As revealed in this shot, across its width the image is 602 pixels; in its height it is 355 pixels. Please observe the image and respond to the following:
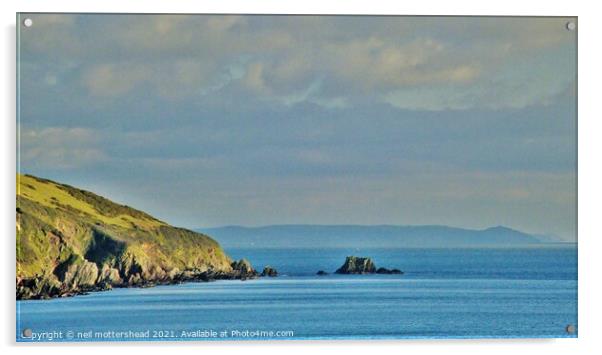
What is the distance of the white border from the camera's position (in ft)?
25.3

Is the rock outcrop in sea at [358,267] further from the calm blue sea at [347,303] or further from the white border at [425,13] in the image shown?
the white border at [425,13]

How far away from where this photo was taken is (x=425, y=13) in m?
7.88

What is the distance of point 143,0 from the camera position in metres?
7.80

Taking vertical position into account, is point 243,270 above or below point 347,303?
above

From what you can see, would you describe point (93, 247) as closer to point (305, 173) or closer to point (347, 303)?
point (305, 173)

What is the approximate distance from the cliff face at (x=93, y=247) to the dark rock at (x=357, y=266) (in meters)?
0.74

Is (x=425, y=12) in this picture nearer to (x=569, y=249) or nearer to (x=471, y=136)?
(x=471, y=136)

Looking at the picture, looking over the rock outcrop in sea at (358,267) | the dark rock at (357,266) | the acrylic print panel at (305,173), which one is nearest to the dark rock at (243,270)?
the acrylic print panel at (305,173)

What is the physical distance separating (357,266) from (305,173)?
75 centimetres

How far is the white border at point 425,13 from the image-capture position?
7.70 meters

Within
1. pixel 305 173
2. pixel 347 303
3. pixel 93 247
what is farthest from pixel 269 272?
pixel 93 247

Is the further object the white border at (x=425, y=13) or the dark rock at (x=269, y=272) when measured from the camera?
the dark rock at (x=269, y=272)

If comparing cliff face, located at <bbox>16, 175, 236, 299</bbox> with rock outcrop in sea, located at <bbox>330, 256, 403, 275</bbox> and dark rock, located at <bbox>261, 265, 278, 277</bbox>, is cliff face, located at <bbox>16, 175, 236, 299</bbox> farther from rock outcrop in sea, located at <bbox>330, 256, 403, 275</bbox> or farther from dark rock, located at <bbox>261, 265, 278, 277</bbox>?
rock outcrop in sea, located at <bbox>330, 256, 403, 275</bbox>

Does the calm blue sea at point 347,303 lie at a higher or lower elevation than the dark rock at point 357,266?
lower
